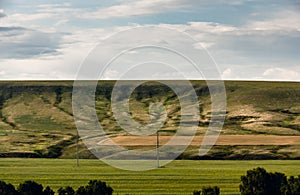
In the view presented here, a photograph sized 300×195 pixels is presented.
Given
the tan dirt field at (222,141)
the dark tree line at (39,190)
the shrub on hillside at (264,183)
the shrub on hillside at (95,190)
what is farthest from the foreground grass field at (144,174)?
the tan dirt field at (222,141)

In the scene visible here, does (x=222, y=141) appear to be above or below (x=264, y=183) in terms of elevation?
above

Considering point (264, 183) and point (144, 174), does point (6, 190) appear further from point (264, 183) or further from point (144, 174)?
point (144, 174)

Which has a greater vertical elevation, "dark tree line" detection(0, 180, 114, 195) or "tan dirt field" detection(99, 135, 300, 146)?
"tan dirt field" detection(99, 135, 300, 146)

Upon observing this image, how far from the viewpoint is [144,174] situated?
126250 millimetres

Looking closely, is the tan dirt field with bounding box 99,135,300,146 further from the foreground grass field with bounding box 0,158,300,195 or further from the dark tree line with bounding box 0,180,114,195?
the dark tree line with bounding box 0,180,114,195

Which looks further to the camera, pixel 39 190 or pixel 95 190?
pixel 39 190

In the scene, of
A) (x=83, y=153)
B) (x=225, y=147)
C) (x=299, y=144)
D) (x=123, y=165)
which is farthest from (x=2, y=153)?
(x=299, y=144)

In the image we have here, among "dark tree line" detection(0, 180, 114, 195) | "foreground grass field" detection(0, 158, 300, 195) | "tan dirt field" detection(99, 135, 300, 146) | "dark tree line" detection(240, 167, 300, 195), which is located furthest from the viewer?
"tan dirt field" detection(99, 135, 300, 146)

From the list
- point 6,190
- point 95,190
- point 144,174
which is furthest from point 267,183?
point 144,174

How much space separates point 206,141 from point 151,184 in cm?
8843

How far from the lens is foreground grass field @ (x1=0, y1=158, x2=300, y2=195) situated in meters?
107

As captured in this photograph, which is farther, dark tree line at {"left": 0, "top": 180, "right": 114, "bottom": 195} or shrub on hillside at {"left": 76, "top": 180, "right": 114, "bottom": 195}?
shrub on hillside at {"left": 76, "top": 180, "right": 114, "bottom": 195}

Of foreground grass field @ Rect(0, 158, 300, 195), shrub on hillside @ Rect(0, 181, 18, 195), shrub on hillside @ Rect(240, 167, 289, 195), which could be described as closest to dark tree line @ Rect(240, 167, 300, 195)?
shrub on hillside @ Rect(240, 167, 289, 195)

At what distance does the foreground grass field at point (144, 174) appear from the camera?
107m
